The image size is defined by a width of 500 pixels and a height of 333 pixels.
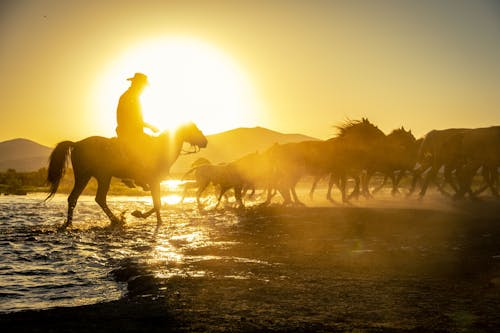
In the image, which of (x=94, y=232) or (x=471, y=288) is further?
(x=94, y=232)

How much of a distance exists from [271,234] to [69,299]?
20.2 feet

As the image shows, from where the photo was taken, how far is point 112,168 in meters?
13.3

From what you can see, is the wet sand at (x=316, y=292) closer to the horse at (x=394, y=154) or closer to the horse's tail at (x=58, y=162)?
the horse's tail at (x=58, y=162)

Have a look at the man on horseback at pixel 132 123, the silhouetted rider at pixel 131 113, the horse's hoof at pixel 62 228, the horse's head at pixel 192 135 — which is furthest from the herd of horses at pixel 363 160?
the horse's hoof at pixel 62 228

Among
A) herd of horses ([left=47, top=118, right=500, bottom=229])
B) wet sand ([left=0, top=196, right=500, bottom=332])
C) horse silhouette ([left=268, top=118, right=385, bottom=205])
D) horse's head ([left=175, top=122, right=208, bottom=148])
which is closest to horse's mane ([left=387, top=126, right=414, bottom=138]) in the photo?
herd of horses ([left=47, top=118, right=500, bottom=229])

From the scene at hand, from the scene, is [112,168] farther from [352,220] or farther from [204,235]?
[352,220]

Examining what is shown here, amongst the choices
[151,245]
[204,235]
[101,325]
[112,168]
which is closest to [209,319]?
[101,325]

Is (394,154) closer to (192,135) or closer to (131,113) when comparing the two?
(192,135)

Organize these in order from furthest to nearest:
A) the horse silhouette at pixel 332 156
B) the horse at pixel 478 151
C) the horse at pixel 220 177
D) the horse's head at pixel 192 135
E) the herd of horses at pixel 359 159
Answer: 1. the horse at pixel 220 177
2. the horse silhouette at pixel 332 156
3. the herd of horses at pixel 359 159
4. the horse at pixel 478 151
5. the horse's head at pixel 192 135

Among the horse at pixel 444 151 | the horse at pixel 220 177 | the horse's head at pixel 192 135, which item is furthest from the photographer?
the horse at pixel 220 177

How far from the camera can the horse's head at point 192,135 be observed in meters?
14.6

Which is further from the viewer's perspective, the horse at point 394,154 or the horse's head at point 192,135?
the horse at point 394,154

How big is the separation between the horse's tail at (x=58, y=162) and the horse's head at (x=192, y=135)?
327 centimetres

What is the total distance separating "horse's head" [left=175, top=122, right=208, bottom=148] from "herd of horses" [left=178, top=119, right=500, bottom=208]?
674cm
